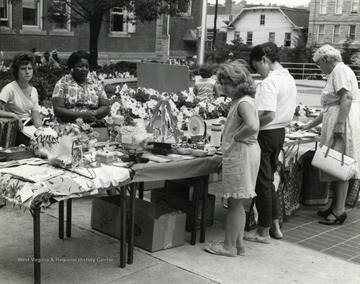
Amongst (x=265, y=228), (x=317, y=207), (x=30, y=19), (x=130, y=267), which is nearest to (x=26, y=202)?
(x=130, y=267)

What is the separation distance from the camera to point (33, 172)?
13.4 ft

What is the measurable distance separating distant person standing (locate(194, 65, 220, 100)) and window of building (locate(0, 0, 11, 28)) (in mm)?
17870

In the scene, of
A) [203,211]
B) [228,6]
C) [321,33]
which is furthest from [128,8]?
[228,6]

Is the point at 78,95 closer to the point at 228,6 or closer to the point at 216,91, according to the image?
the point at 216,91

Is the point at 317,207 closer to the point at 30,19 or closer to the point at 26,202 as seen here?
the point at 26,202

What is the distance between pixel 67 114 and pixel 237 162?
1.67 meters

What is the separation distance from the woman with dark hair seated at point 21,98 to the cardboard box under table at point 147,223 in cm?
118

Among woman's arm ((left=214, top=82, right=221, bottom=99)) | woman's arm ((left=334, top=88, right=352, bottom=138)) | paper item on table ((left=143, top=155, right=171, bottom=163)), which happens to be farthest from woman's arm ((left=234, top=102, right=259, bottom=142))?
woman's arm ((left=214, top=82, right=221, bottom=99))

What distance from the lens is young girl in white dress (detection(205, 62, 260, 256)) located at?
4.71 metres

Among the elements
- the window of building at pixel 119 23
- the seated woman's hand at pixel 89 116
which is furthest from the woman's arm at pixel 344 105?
the window of building at pixel 119 23

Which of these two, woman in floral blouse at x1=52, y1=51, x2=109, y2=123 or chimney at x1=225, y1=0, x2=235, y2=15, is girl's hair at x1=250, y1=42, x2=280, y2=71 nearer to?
woman in floral blouse at x1=52, y1=51, x2=109, y2=123

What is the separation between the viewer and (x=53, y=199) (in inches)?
155

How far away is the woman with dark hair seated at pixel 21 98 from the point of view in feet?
19.7

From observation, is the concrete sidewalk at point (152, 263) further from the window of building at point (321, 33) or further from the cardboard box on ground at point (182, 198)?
the window of building at point (321, 33)
